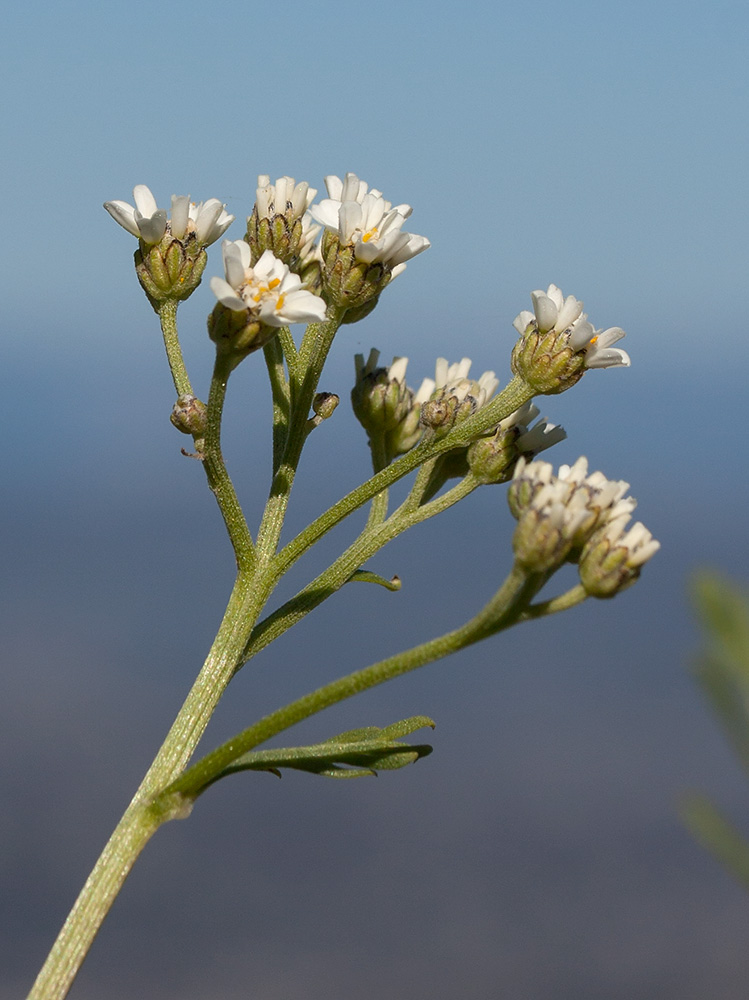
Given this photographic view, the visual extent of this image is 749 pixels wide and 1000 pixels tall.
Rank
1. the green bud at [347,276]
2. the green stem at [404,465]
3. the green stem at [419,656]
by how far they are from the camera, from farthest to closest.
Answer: the green bud at [347,276] < the green stem at [404,465] < the green stem at [419,656]

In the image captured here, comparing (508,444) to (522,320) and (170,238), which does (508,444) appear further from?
(170,238)

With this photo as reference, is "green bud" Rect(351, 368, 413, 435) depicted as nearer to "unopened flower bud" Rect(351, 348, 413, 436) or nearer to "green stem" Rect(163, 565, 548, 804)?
"unopened flower bud" Rect(351, 348, 413, 436)

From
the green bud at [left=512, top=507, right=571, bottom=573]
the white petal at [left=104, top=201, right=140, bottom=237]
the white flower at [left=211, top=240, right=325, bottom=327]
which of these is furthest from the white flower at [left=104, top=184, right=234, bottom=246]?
the green bud at [left=512, top=507, right=571, bottom=573]

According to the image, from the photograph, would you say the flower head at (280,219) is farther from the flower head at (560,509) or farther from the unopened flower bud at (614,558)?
the unopened flower bud at (614,558)

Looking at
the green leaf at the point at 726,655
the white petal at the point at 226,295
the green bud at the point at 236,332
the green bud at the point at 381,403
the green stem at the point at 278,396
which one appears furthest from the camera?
the green bud at the point at 381,403

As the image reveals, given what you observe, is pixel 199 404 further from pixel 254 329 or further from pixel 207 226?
pixel 207 226

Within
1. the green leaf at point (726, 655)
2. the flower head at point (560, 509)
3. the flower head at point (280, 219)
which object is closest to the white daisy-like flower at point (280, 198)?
the flower head at point (280, 219)

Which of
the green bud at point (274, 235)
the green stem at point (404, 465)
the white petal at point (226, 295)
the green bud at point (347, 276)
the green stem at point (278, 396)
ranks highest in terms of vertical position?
the green bud at point (274, 235)

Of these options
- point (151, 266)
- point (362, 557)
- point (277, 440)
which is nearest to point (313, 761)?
point (362, 557)
